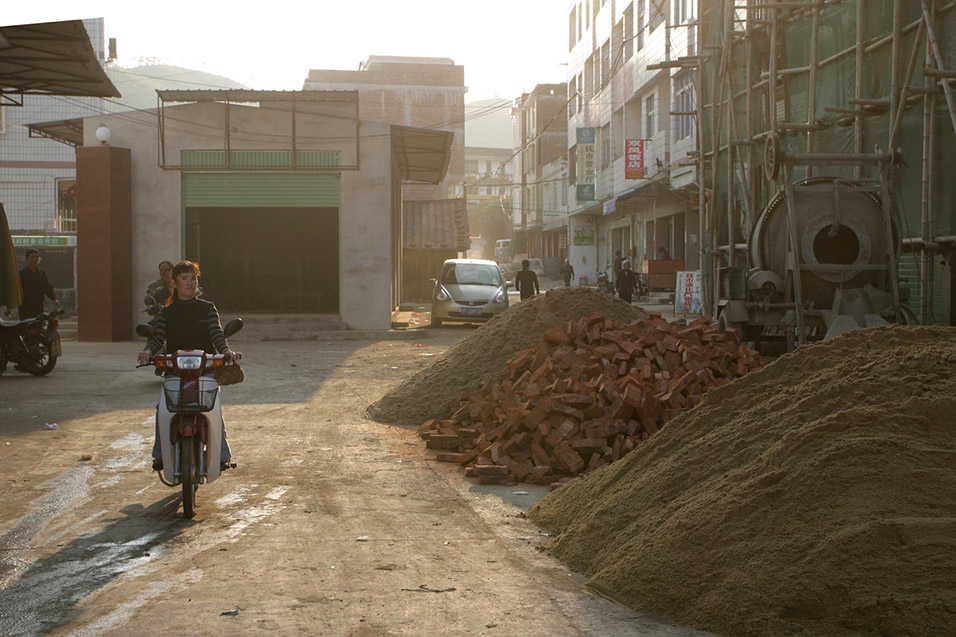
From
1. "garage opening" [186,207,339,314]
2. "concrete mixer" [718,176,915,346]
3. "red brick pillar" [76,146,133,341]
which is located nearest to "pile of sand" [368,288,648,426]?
"concrete mixer" [718,176,915,346]

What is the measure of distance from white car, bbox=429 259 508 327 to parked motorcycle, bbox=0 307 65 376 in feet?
38.0

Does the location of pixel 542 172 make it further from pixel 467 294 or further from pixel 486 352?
pixel 486 352

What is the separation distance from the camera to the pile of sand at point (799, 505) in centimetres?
408

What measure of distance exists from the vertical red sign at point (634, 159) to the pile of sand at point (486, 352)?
78.7 feet

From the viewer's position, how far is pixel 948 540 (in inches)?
163

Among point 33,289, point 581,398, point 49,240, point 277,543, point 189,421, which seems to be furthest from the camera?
point 49,240

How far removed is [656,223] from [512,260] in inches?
1651

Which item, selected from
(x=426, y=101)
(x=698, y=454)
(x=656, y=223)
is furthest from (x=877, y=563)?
(x=426, y=101)

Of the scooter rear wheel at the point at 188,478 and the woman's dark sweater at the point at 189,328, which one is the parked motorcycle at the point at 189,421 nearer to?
the scooter rear wheel at the point at 188,478

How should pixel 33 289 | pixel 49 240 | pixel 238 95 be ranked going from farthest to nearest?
pixel 49 240
pixel 238 95
pixel 33 289

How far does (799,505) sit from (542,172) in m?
68.9

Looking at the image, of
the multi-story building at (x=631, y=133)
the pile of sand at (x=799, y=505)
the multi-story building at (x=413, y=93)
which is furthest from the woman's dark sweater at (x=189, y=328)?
the multi-story building at (x=413, y=93)

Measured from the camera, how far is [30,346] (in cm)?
1420

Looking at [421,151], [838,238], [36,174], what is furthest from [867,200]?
[36,174]
